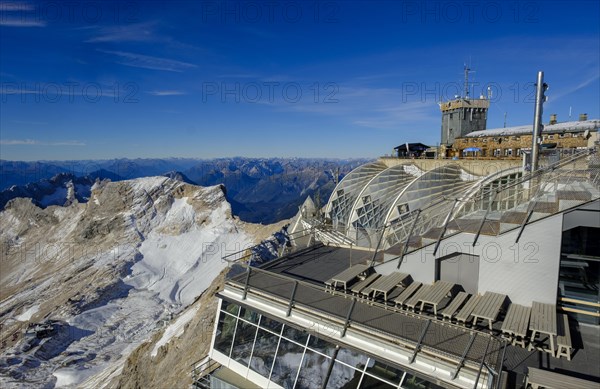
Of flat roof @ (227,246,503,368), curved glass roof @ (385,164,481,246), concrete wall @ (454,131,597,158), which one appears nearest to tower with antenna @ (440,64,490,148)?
concrete wall @ (454,131,597,158)

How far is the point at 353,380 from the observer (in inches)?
355

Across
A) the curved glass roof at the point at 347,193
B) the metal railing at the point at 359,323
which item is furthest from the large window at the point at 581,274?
the curved glass roof at the point at 347,193

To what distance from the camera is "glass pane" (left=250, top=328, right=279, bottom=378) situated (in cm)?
1091

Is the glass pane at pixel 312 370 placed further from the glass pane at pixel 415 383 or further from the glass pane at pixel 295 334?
the glass pane at pixel 415 383

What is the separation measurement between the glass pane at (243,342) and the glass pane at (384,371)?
14.5 feet

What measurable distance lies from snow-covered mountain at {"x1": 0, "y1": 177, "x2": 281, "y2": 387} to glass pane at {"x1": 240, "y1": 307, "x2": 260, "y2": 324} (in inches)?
1181

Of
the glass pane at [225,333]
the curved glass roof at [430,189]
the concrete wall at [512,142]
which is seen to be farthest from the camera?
the concrete wall at [512,142]

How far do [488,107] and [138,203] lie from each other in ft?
278

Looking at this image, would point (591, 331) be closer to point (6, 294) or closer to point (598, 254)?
point (598, 254)

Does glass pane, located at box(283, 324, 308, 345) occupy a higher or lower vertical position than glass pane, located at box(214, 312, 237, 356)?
higher

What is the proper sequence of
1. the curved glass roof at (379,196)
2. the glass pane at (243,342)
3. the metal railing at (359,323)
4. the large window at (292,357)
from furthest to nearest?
the curved glass roof at (379,196)
the glass pane at (243,342)
the large window at (292,357)
the metal railing at (359,323)

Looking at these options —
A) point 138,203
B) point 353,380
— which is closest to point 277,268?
point 353,380

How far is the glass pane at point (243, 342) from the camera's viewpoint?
38.1 feet

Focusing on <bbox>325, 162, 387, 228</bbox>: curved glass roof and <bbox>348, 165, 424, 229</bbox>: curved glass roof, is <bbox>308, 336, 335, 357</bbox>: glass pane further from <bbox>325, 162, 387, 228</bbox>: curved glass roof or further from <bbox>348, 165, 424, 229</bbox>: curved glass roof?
<bbox>325, 162, 387, 228</bbox>: curved glass roof
